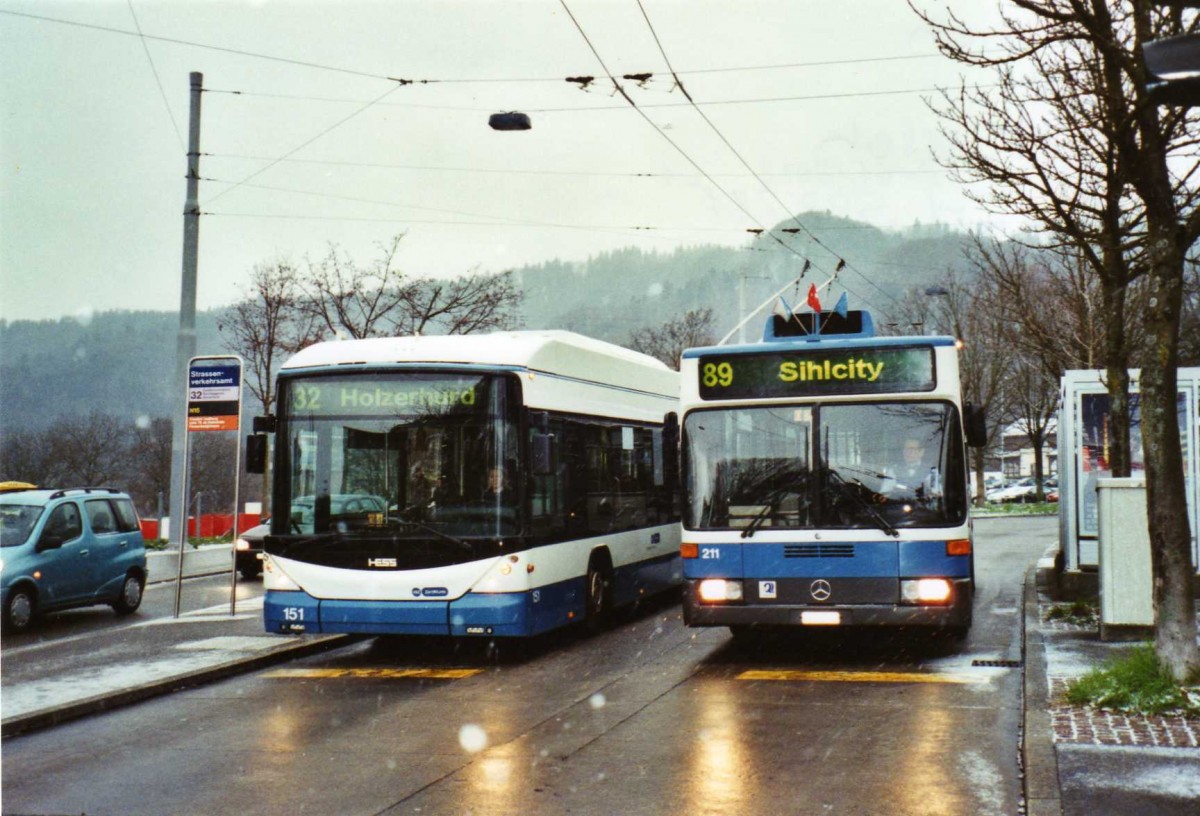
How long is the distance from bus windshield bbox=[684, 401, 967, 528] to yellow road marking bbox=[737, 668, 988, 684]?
1199 mm

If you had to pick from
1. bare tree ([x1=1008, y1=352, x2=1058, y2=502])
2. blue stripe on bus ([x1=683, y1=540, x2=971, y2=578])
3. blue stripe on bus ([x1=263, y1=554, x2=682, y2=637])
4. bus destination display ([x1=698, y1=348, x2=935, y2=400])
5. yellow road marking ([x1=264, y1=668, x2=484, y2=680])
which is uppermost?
bare tree ([x1=1008, y1=352, x2=1058, y2=502])

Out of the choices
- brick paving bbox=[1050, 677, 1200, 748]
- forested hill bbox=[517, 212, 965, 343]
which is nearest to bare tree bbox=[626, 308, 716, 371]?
forested hill bbox=[517, 212, 965, 343]

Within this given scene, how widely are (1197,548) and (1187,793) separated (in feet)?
29.6

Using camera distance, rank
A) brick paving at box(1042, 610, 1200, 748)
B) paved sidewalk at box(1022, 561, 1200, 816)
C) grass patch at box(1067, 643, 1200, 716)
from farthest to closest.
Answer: grass patch at box(1067, 643, 1200, 716), brick paving at box(1042, 610, 1200, 748), paved sidewalk at box(1022, 561, 1200, 816)

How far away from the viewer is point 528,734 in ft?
27.4

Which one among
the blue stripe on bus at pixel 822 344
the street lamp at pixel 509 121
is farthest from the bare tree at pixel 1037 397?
the blue stripe on bus at pixel 822 344

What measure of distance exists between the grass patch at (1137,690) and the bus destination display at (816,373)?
3149mm

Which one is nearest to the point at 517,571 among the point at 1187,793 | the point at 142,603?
the point at 1187,793

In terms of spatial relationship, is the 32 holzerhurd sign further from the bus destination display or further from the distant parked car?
the bus destination display

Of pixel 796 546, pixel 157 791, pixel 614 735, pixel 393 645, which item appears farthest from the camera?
pixel 393 645

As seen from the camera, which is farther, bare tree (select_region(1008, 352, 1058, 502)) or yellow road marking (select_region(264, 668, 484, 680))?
bare tree (select_region(1008, 352, 1058, 502))

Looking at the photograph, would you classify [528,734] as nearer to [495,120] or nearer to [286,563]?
[286,563]

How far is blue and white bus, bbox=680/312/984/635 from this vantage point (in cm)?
1078

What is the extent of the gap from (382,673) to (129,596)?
6751 millimetres
